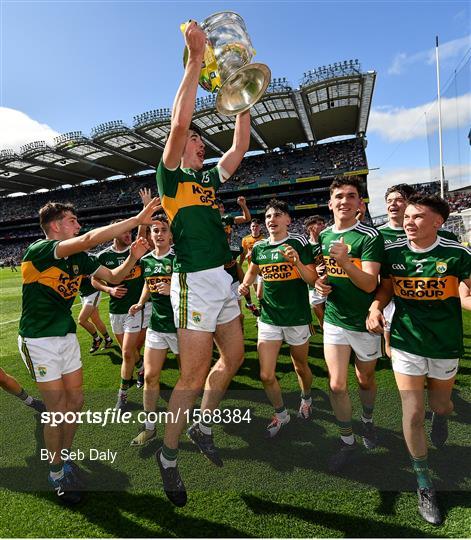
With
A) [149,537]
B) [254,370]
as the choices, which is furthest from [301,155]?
[149,537]

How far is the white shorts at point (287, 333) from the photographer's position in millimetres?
3883

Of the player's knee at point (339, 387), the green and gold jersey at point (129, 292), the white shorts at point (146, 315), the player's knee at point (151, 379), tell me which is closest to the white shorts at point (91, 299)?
the green and gold jersey at point (129, 292)

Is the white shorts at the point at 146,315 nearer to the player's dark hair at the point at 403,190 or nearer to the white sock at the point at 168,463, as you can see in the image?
the white sock at the point at 168,463

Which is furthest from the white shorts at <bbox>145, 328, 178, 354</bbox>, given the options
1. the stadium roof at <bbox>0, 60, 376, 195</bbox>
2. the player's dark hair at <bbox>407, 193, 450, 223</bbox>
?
the stadium roof at <bbox>0, 60, 376, 195</bbox>

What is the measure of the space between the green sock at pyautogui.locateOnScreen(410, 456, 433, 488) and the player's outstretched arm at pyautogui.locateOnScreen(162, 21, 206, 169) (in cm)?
286

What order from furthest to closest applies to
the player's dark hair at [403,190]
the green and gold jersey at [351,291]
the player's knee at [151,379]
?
the player's dark hair at [403,190] → the player's knee at [151,379] → the green and gold jersey at [351,291]

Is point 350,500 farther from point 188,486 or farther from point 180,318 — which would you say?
point 180,318

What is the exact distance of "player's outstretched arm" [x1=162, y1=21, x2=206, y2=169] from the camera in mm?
2227

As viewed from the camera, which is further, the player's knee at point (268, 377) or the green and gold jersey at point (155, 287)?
the green and gold jersey at point (155, 287)

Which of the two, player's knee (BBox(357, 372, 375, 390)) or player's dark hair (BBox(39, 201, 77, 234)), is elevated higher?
player's dark hair (BBox(39, 201, 77, 234))

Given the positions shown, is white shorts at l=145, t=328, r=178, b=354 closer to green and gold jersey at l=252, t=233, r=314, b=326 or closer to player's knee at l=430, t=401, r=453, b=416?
green and gold jersey at l=252, t=233, r=314, b=326

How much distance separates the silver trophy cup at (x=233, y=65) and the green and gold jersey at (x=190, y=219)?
1.99ft

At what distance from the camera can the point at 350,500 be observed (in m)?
2.70

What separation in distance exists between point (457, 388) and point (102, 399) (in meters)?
4.59
